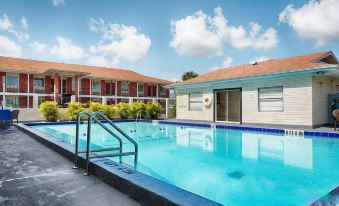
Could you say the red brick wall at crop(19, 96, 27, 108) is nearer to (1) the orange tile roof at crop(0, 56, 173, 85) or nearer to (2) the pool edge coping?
(1) the orange tile roof at crop(0, 56, 173, 85)

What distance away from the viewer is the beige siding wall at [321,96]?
469 inches

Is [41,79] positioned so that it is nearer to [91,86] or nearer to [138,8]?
[91,86]

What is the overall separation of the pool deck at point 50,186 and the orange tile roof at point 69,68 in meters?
22.4

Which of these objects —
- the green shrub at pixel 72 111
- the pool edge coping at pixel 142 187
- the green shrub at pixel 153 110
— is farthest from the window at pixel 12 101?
the pool edge coping at pixel 142 187

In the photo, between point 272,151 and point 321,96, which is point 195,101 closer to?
point 321,96

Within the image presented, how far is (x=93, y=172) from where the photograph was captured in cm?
351

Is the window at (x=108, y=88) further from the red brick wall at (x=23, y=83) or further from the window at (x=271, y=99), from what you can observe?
the window at (x=271, y=99)

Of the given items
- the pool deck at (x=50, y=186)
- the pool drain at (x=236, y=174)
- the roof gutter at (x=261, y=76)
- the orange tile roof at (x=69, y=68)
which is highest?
the orange tile roof at (x=69, y=68)

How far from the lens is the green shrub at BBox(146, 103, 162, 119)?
66.8ft

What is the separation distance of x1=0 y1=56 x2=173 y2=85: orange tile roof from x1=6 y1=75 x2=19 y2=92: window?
1397 millimetres

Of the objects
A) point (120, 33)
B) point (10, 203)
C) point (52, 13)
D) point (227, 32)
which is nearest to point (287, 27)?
point (227, 32)

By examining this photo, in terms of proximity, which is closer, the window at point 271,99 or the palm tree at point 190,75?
the window at point 271,99

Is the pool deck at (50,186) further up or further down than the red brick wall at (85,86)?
further down

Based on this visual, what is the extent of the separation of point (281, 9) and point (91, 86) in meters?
25.9
